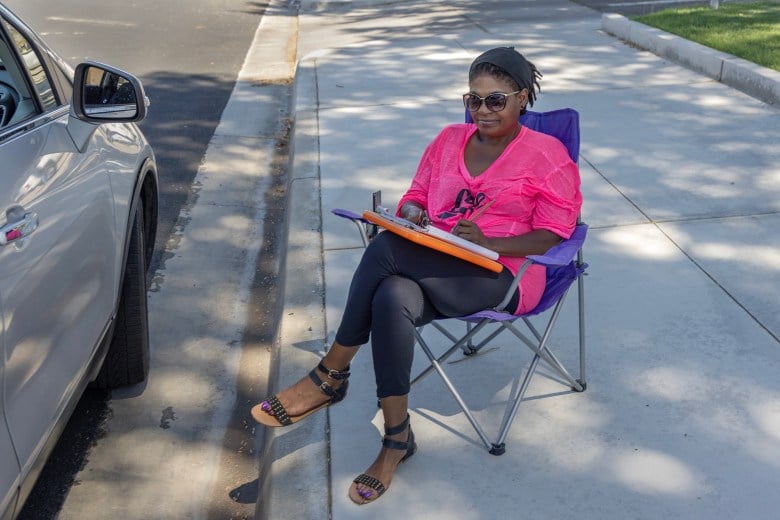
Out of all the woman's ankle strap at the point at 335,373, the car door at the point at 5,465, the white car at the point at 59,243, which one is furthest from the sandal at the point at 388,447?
the car door at the point at 5,465

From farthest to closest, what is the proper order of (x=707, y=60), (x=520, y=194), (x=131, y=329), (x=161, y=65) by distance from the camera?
(x=161, y=65) < (x=707, y=60) < (x=131, y=329) < (x=520, y=194)

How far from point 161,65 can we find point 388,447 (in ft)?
28.0

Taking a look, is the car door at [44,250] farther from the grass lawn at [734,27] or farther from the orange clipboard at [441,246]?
the grass lawn at [734,27]

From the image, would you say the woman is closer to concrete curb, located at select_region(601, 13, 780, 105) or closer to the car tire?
the car tire

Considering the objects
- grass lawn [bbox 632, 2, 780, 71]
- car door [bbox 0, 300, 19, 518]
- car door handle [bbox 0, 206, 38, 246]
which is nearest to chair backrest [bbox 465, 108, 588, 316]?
car door handle [bbox 0, 206, 38, 246]

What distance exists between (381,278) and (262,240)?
2829 millimetres

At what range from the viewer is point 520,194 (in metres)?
3.40

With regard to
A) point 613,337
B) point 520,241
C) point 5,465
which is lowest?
point 613,337

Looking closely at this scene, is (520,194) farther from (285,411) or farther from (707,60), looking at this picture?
(707,60)

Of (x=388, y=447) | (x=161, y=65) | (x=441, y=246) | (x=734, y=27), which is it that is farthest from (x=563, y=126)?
(x=161, y=65)

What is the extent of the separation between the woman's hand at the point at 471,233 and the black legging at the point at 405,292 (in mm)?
82

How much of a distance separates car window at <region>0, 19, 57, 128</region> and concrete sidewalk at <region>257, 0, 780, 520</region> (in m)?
1.38

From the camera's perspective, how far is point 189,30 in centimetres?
1319

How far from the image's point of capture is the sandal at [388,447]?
10.1ft
